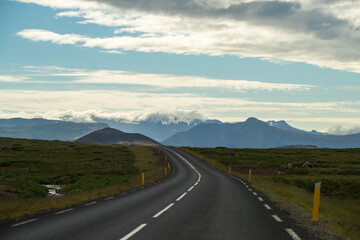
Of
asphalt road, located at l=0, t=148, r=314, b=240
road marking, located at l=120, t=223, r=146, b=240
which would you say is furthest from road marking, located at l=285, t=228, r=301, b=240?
road marking, located at l=120, t=223, r=146, b=240

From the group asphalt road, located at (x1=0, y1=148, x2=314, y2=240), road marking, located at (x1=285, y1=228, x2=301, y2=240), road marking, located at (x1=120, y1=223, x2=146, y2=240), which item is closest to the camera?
road marking, located at (x1=285, y1=228, x2=301, y2=240)

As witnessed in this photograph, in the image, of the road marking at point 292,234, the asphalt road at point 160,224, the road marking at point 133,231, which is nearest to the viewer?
the road marking at point 292,234

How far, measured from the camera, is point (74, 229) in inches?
428

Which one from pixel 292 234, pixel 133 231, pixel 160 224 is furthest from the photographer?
pixel 160 224

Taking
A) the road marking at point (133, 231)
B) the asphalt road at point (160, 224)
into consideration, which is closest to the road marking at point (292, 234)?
the asphalt road at point (160, 224)

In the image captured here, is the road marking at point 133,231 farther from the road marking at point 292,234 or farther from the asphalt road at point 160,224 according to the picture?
the road marking at point 292,234

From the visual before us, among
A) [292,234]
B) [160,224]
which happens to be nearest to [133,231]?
[160,224]

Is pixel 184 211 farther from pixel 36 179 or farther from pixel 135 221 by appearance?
pixel 36 179

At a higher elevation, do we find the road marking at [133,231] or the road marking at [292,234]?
the road marking at [292,234]

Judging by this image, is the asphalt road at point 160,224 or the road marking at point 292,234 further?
the asphalt road at point 160,224

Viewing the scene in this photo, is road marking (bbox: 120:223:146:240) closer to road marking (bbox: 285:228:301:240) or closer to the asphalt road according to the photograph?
the asphalt road

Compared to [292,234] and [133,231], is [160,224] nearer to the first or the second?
[133,231]

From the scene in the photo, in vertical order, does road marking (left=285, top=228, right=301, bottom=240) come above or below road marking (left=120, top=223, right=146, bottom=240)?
above

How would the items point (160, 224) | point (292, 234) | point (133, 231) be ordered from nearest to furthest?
point (292, 234) → point (133, 231) → point (160, 224)
